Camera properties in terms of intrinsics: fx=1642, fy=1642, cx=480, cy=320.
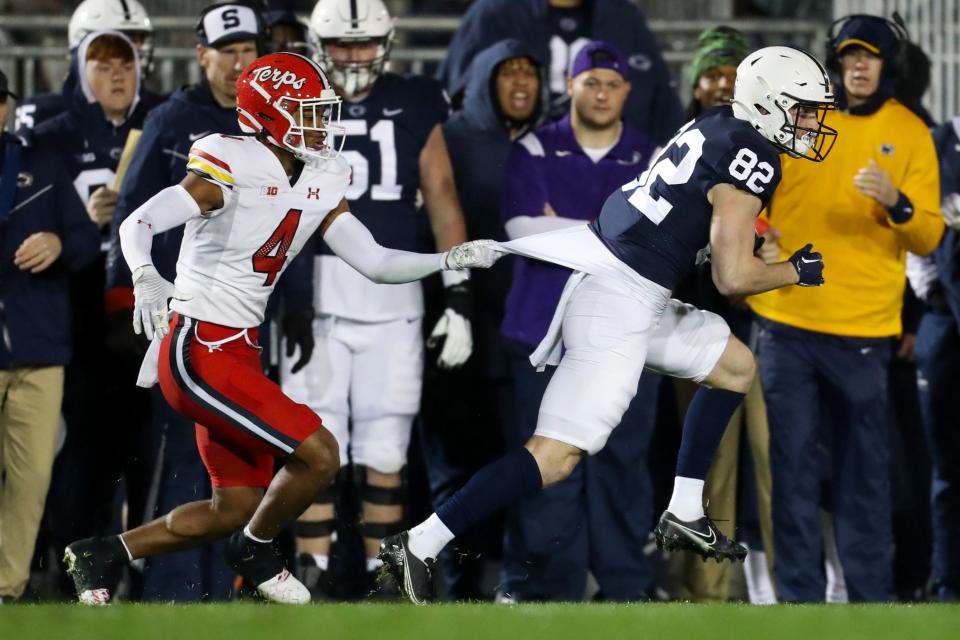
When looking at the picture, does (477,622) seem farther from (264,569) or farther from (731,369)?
(731,369)

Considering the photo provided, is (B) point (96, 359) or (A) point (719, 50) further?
(A) point (719, 50)

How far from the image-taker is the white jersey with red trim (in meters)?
5.09

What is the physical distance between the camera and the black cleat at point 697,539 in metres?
5.15

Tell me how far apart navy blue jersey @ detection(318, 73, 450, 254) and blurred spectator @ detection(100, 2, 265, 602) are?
461 millimetres

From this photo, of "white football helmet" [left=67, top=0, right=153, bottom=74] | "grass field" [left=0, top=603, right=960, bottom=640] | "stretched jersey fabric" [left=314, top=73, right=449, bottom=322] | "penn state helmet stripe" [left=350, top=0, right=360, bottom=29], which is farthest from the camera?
"white football helmet" [left=67, top=0, right=153, bottom=74]

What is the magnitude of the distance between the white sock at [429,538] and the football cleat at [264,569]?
47 centimetres

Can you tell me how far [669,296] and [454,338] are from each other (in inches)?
41.9

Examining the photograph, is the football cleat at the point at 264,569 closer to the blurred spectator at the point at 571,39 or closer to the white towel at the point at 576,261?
the white towel at the point at 576,261

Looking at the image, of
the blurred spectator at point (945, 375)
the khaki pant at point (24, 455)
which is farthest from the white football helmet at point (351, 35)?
the blurred spectator at point (945, 375)

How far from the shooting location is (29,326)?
593cm

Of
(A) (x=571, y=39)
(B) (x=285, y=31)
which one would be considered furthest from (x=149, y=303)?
(A) (x=571, y=39)

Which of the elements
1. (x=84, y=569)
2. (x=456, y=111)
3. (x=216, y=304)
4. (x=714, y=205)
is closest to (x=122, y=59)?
(x=456, y=111)

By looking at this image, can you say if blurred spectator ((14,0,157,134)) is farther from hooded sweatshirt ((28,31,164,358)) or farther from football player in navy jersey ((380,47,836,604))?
football player in navy jersey ((380,47,836,604))

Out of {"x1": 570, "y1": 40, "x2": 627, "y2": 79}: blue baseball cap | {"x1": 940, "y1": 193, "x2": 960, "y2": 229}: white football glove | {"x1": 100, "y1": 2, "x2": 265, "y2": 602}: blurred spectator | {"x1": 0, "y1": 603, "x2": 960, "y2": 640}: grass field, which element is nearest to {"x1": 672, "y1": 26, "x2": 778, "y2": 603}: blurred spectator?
{"x1": 570, "y1": 40, "x2": 627, "y2": 79}: blue baseball cap
